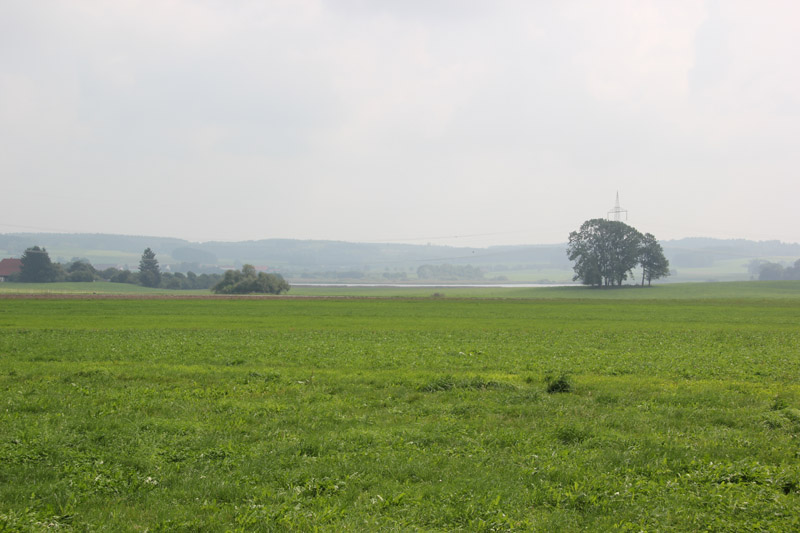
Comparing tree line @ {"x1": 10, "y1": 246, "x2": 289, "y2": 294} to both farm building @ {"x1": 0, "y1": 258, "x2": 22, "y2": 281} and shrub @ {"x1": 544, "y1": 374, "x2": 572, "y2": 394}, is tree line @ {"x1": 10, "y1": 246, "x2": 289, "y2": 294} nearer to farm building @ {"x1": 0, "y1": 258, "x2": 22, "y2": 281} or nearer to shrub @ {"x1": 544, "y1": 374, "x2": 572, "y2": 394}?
farm building @ {"x1": 0, "y1": 258, "x2": 22, "y2": 281}

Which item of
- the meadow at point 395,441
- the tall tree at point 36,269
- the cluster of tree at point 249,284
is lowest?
the meadow at point 395,441

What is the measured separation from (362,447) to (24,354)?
19.2m

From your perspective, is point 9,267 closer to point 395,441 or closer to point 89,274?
point 89,274

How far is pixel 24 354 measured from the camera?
22953mm

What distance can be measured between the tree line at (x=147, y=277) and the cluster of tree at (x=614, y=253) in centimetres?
7340

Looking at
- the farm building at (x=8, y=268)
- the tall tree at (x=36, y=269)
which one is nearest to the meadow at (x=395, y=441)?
the tall tree at (x=36, y=269)

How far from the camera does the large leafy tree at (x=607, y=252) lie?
134 meters

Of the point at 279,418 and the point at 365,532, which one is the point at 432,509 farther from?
the point at 279,418

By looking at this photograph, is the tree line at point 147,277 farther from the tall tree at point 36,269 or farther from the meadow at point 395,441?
the meadow at point 395,441

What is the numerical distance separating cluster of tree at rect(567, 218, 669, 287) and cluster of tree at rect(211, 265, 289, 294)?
70114mm

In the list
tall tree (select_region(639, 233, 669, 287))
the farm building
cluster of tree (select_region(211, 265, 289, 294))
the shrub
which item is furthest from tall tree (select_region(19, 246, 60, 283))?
the shrub

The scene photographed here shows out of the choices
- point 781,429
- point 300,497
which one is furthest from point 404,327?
point 300,497

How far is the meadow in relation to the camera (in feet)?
26.3

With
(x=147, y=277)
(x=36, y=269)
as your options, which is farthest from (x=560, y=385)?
(x=36, y=269)
